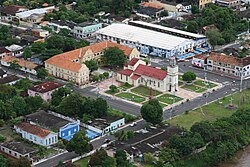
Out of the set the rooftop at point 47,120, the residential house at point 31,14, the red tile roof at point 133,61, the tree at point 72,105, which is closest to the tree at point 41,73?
the red tile roof at point 133,61

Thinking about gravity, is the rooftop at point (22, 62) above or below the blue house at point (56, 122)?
above

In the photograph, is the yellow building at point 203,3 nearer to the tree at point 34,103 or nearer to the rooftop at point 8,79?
the rooftop at point 8,79

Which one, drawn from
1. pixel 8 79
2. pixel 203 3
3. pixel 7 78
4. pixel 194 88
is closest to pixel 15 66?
pixel 7 78

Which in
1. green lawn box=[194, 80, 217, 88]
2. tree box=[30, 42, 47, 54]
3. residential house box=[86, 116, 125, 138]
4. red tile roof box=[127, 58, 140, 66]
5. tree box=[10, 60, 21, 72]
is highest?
red tile roof box=[127, 58, 140, 66]

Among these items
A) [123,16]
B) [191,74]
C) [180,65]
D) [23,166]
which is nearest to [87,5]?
[123,16]

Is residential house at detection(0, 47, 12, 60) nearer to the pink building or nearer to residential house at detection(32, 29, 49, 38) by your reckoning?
residential house at detection(32, 29, 49, 38)

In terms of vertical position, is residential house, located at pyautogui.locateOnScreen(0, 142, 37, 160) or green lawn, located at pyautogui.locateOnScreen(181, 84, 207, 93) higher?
residential house, located at pyautogui.locateOnScreen(0, 142, 37, 160)

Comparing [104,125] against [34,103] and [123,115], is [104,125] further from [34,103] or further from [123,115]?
[34,103]

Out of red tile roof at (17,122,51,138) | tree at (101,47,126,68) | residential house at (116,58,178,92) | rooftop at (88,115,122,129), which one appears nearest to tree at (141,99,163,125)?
rooftop at (88,115,122,129)
